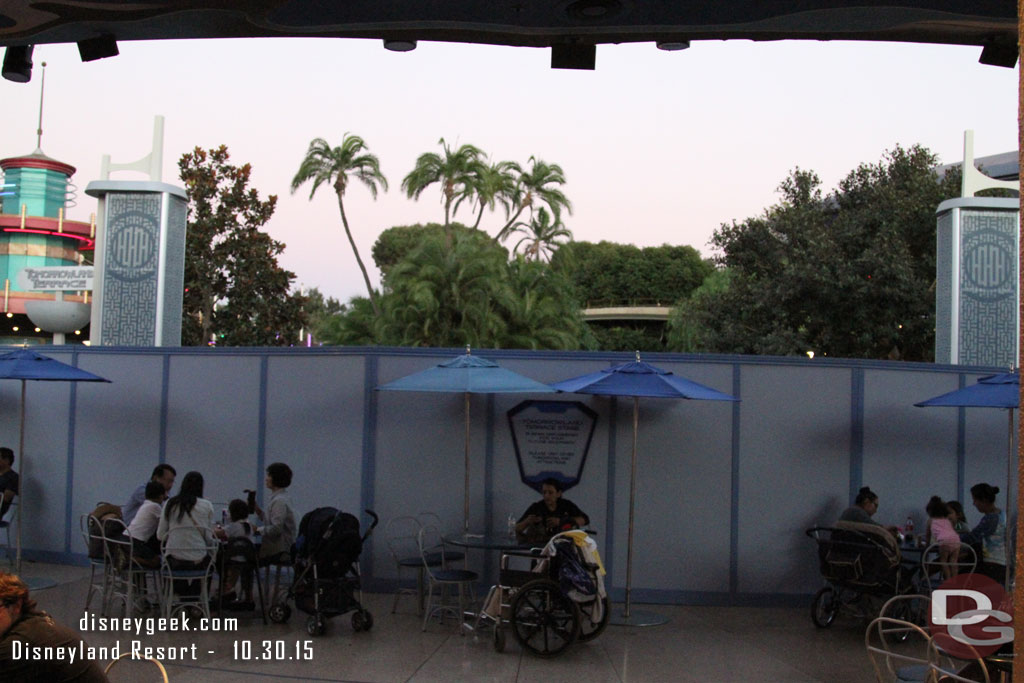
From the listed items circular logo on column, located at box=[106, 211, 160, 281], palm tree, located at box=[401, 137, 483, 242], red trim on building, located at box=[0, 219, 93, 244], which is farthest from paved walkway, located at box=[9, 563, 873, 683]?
red trim on building, located at box=[0, 219, 93, 244]

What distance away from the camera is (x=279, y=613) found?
8.32m

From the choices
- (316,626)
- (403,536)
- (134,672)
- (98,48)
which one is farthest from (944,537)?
(98,48)

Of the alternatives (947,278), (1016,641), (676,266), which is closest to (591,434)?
(947,278)

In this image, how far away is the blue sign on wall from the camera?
31.5ft

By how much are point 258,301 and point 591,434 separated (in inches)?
766

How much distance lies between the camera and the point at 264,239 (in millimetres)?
27219

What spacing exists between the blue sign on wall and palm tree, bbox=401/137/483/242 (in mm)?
23472

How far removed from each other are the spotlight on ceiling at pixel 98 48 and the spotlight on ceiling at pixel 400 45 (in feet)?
5.73

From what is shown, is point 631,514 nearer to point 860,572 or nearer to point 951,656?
point 860,572

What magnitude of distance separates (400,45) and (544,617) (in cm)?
423

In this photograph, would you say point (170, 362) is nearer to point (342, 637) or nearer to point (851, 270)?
point (342, 637)

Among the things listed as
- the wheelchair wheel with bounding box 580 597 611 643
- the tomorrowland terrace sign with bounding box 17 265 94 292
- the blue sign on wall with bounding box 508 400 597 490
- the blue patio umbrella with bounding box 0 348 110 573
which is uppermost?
the tomorrowland terrace sign with bounding box 17 265 94 292

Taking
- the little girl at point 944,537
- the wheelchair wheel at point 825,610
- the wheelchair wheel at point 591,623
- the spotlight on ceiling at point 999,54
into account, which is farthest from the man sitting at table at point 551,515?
the spotlight on ceiling at point 999,54

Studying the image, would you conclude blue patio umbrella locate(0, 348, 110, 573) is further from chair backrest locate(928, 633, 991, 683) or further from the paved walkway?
chair backrest locate(928, 633, 991, 683)
